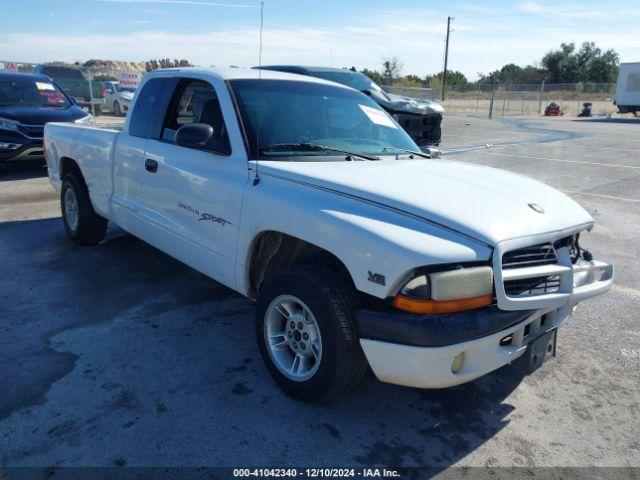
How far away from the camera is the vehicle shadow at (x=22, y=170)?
10.0m

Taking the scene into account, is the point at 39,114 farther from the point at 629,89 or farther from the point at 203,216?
the point at 629,89

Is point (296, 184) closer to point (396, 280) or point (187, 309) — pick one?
point (396, 280)

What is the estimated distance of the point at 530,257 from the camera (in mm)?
2795

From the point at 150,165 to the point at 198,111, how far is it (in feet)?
1.92

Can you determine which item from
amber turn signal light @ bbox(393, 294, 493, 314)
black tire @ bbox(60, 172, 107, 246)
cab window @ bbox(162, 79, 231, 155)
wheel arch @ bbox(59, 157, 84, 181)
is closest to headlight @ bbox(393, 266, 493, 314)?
amber turn signal light @ bbox(393, 294, 493, 314)

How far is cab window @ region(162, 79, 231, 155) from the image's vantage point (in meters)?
3.65

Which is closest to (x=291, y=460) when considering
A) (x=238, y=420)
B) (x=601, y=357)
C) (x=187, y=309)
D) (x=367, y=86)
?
(x=238, y=420)

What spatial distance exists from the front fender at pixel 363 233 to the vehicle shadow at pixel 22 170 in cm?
859

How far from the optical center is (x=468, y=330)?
251 cm

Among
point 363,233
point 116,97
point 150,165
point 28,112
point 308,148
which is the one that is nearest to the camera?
point 363,233

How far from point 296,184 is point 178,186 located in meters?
1.24

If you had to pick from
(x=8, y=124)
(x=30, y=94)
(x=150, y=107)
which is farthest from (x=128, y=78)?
(x=150, y=107)

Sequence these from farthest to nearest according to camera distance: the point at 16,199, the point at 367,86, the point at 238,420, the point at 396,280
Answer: the point at 367,86 < the point at 16,199 < the point at 238,420 < the point at 396,280

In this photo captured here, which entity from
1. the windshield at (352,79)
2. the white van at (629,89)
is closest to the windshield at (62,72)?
the windshield at (352,79)
